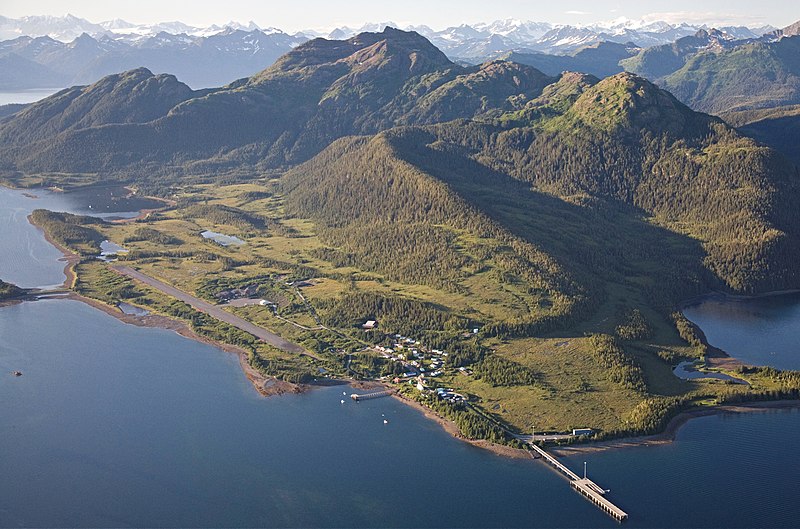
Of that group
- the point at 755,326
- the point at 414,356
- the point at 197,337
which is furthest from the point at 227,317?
the point at 755,326

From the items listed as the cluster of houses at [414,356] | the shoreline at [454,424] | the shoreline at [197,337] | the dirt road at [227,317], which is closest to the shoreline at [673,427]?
the shoreline at [454,424]

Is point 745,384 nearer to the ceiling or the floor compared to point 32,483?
nearer to the ceiling

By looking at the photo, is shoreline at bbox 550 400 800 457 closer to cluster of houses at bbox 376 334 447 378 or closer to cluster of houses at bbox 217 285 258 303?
cluster of houses at bbox 376 334 447 378

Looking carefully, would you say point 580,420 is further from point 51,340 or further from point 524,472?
point 51,340

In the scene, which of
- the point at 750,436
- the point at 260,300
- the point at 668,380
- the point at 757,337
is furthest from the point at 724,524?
the point at 260,300

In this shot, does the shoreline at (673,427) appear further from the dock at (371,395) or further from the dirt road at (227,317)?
the dirt road at (227,317)

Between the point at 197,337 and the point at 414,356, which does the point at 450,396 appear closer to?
the point at 414,356
